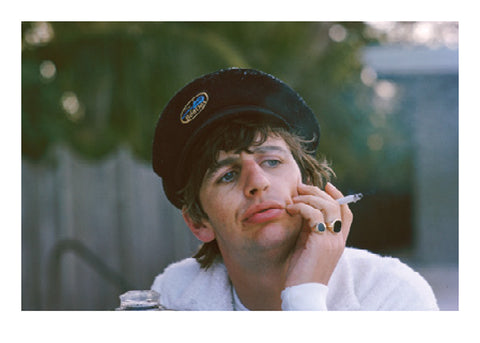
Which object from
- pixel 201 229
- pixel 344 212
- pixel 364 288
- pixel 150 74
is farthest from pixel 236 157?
pixel 150 74

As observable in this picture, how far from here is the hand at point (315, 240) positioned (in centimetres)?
175

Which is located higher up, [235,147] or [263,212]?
[235,147]

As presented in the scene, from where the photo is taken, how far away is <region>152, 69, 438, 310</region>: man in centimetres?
177

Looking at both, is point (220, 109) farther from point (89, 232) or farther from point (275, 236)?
point (89, 232)

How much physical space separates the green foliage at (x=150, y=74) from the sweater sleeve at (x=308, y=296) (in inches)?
26.6

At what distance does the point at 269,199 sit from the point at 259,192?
5 centimetres

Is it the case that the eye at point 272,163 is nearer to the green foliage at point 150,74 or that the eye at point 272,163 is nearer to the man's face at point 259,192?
the man's face at point 259,192

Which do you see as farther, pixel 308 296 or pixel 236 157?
pixel 236 157

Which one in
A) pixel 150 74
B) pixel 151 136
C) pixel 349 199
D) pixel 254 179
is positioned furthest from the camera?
pixel 150 74

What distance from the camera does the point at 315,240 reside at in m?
1.78

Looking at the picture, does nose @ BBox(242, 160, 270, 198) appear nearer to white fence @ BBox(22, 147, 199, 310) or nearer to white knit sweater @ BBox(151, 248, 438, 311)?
white knit sweater @ BBox(151, 248, 438, 311)

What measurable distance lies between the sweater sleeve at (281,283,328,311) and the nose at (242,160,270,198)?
39 centimetres

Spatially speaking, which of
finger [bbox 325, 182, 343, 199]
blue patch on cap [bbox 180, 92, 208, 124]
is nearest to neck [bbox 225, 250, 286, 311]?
finger [bbox 325, 182, 343, 199]
